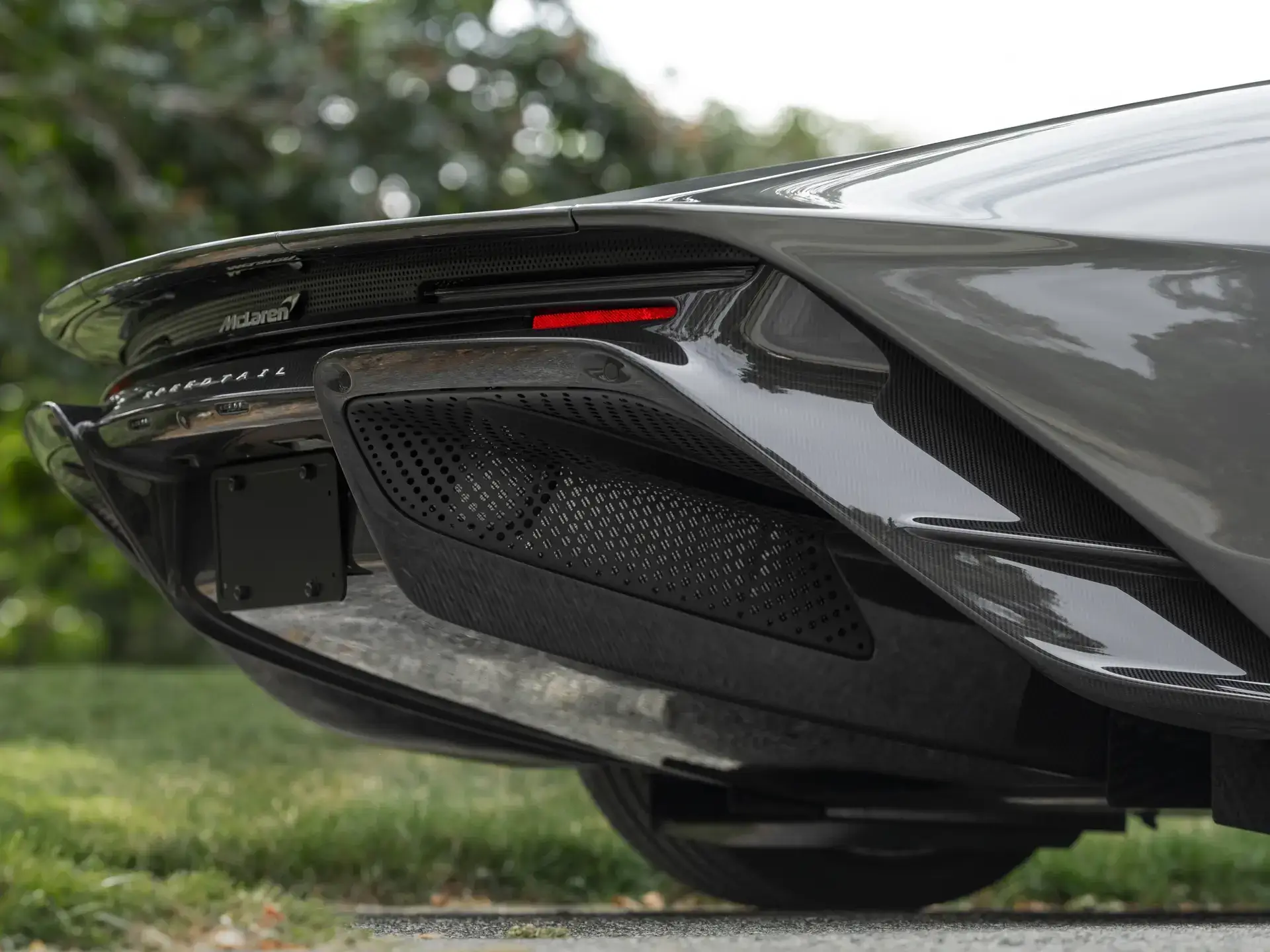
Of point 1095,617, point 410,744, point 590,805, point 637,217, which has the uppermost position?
point 637,217

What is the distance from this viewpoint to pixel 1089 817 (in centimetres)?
299

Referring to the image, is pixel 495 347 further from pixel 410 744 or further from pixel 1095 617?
pixel 410 744

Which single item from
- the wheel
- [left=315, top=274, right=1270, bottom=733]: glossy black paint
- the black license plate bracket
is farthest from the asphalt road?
the black license plate bracket

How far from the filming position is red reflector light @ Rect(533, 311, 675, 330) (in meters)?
1.91

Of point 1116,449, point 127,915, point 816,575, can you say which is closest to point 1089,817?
point 816,575

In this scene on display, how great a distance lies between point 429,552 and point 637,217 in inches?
21.6

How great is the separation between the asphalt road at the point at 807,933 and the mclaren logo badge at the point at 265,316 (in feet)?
3.08

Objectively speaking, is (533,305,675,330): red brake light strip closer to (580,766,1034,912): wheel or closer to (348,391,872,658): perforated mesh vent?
(348,391,872,658): perforated mesh vent

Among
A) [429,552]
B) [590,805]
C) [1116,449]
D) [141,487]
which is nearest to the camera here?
[1116,449]

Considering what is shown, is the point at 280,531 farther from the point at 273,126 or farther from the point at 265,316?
the point at 273,126

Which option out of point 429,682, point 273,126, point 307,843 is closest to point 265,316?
point 429,682

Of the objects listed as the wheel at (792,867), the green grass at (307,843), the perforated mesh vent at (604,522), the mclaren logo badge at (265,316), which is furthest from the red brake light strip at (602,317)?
the wheel at (792,867)

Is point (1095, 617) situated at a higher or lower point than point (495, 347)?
lower

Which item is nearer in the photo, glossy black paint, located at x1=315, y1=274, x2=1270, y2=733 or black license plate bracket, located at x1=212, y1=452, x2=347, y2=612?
glossy black paint, located at x1=315, y1=274, x2=1270, y2=733
